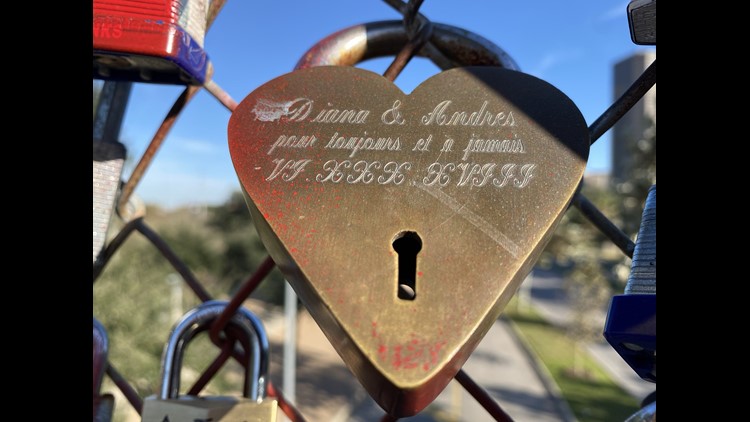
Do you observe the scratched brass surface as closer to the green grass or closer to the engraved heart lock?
the engraved heart lock

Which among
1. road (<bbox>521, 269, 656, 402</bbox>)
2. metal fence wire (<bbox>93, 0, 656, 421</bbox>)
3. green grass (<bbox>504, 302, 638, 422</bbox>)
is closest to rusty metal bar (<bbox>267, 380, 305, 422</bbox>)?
metal fence wire (<bbox>93, 0, 656, 421</bbox>)

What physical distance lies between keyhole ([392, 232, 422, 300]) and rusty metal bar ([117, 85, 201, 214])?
0.84 feet

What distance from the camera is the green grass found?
545 centimetres

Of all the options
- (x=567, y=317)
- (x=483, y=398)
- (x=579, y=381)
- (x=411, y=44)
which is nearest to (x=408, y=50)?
(x=411, y=44)

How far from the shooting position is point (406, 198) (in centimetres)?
32

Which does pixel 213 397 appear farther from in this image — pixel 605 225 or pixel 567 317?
pixel 567 317

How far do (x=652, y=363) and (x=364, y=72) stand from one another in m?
0.25

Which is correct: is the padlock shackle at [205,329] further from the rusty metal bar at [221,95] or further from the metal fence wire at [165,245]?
the rusty metal bar at [221,95]

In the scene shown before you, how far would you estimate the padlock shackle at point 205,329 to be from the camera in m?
0.47

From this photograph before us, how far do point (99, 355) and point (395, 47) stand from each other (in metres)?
0.35

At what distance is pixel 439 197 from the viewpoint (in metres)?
0.31

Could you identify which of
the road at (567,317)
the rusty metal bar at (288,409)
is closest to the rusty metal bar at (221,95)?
the rusty metal bar at (288,409)
